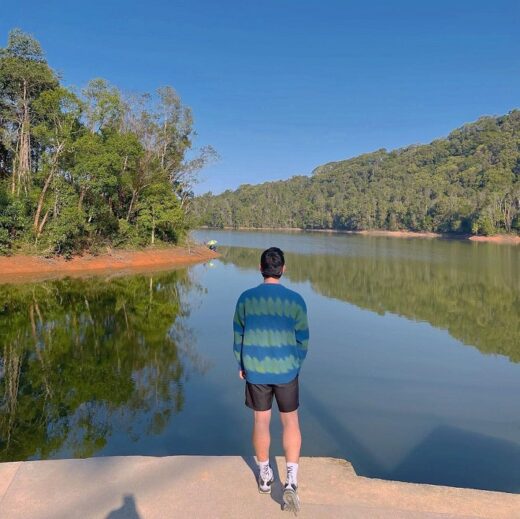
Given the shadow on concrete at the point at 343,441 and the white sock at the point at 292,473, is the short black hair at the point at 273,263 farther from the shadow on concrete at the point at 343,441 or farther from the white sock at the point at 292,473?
the shadow on concrete at the point at 343,441

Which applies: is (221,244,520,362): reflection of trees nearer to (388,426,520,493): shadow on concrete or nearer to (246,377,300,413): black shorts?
(388,426,520,493): shadow on concrete

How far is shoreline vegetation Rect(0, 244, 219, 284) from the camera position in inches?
908

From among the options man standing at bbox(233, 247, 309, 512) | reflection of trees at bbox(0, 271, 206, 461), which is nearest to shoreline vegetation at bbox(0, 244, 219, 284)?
reflection of trees at bbox(0, 271, 206, 461)

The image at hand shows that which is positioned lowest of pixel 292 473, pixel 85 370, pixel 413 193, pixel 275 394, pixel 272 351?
pixel 85 370

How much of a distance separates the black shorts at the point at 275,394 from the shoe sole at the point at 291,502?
1.78 ft

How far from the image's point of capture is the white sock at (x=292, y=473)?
3.35m

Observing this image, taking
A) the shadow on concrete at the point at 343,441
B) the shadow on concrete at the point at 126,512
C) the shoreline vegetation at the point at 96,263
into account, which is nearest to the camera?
the shadow on concrete at the point at 126,512

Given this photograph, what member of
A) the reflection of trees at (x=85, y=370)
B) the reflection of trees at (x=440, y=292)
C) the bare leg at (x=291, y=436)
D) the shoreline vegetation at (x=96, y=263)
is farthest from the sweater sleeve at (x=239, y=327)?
the shoreline vegetation at (x=96, y=263)

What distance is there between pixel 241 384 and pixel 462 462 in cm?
366

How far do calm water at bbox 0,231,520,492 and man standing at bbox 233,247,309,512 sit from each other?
6.48 ft

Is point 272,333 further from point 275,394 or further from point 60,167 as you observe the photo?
point 60,167

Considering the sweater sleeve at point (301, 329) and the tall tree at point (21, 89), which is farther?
the tall tree at point (21, 89)

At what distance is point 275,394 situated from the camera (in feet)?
11.5

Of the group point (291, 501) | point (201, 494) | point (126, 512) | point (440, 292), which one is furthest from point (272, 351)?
point (440, 292)
